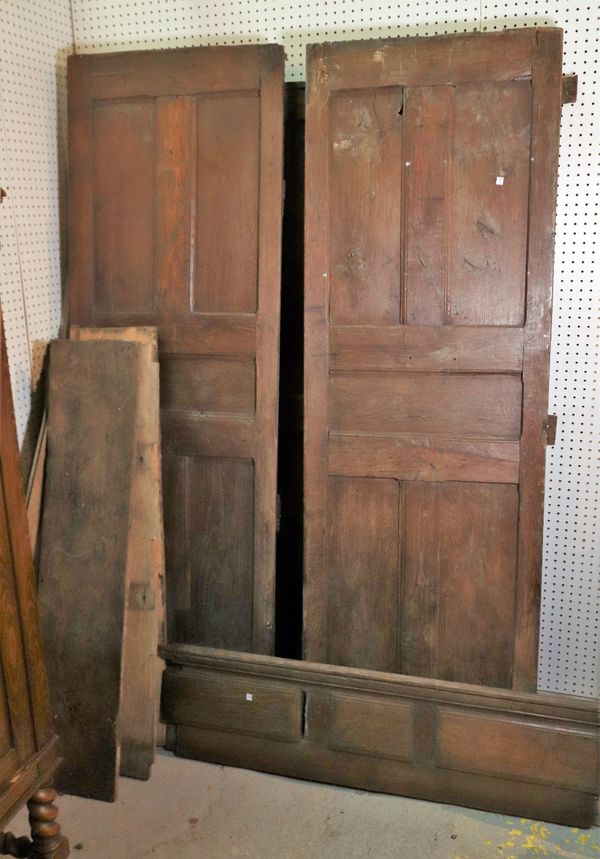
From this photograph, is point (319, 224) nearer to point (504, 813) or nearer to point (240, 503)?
point (240, 503)

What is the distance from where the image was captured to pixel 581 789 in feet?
7.32

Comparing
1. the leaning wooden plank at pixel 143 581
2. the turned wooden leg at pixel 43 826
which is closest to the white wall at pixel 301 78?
the leaning wooden plank at pixel 143 581

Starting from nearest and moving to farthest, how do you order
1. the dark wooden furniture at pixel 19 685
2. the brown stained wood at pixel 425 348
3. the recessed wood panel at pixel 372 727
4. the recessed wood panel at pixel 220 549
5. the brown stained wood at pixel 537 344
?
1. the dark wooden furniture at pixel 19 685
2. the brown stained wood at pixel 537 344
3. the brown stained wood at pixel 425 348
4. the recessed wood panel at pixel 372 727
5. the recessed wood panel at pixel 220 549

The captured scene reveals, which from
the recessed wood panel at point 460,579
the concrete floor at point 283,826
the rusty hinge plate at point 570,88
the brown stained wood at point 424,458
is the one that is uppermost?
the rusty hinge plate at point 570,88

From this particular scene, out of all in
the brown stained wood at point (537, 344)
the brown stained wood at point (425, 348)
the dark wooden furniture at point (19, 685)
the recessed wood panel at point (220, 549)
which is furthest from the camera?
the recessed wood panel at point (220, 549)

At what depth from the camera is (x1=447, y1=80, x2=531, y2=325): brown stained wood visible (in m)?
2.16

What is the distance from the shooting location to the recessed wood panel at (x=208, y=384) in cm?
243

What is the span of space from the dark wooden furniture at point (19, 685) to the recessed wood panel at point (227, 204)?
974 millimetres

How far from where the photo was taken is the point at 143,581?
239cm

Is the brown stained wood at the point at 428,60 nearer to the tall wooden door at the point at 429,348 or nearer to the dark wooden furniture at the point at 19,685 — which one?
the tall wooden door at the point at 429,348

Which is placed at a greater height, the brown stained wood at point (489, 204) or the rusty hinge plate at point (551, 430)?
the brown stained wood at point (489, 204)

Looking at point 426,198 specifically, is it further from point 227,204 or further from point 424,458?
point 424,458

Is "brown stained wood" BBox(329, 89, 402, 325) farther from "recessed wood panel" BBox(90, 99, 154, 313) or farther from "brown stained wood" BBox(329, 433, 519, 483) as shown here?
"recessed wood panel" BBox(90, 99, 154, 313)

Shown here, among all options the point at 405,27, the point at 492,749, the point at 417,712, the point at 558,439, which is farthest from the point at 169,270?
the point at 492,749
